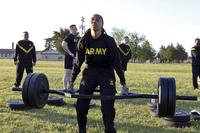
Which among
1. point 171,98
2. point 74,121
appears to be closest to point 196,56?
point 74,121

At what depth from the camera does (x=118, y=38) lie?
100 m

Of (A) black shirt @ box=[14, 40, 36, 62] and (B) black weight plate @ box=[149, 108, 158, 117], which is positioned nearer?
(B) black weight plate @ box=[149, 108, 158, 117]

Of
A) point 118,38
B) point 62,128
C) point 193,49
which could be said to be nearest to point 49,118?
point 62,128

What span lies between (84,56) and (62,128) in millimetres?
1602

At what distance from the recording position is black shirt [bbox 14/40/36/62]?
1194 centimetres

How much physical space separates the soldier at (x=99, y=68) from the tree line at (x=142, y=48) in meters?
77.7

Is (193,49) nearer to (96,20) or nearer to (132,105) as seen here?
(132,105)

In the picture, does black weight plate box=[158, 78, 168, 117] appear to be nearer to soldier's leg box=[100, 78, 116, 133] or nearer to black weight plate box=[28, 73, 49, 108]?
soldier's leg box=[100, 78, 116, 133]

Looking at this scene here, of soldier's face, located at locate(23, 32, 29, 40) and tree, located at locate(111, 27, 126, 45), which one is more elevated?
tree, located at locate(111, 27, 126, 45)

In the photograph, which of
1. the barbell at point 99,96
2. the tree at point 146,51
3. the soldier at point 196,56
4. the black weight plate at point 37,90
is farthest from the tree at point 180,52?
the barbell at point 99,96

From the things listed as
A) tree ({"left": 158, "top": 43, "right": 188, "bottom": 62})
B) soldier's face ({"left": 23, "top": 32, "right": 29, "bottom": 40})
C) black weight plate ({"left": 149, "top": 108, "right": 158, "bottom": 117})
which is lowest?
black weight plate ({"left": 149, "top": 108, "right": 158, "bottom": 117})

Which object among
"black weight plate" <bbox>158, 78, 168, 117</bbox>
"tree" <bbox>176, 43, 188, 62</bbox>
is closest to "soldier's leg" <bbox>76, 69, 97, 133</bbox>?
"black weight plate" <bbox>158, 78, 168, 117</bbox>

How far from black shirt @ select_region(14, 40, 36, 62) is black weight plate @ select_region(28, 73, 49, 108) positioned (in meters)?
5.47

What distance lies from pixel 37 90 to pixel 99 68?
117cm
